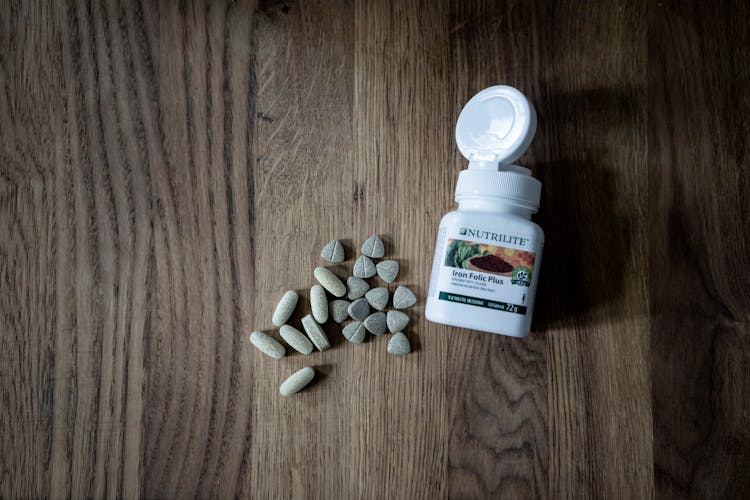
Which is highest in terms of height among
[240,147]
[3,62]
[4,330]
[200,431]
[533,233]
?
[3,62]

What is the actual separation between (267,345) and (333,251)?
14 centimetres

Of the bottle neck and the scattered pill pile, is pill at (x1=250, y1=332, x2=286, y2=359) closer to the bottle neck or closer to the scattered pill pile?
the scattered pill pile

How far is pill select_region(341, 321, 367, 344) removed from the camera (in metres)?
0.63

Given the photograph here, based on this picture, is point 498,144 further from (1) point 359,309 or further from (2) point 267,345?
(2) point 267,345

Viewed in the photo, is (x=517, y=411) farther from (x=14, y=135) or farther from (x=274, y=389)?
(x=14, y=135)

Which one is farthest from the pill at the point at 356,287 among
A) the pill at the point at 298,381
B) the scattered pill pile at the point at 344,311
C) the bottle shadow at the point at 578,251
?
the bottle shadow at the point at 578,251

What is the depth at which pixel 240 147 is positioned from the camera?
654mm

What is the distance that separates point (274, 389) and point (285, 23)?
1.51 ft

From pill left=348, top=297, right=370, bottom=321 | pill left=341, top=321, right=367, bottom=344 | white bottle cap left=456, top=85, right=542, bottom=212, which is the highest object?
white bottle cap left=456, top=85, right=542, bottom=212

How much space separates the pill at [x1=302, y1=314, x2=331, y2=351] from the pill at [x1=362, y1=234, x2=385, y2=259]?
0.36ft

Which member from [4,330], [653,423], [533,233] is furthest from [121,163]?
[653,423]

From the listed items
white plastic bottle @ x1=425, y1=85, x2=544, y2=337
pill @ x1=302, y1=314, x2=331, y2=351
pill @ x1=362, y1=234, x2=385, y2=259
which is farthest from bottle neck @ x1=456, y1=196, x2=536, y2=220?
pill @ x1=302, y1=314, x2=331, y2=351

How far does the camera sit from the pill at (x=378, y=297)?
0.64 metres

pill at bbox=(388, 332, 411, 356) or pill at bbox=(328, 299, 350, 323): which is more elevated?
pill at bbox=(328, 299, 350, 323)
